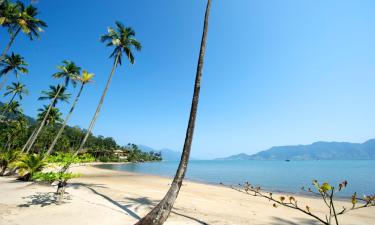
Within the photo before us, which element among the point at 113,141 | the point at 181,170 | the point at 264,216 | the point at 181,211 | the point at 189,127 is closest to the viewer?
the point at 181,170

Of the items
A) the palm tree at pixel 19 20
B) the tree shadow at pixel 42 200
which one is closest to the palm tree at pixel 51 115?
the palm tree at pixel 19 20

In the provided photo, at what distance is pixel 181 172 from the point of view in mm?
8086

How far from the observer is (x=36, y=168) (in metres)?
17.4

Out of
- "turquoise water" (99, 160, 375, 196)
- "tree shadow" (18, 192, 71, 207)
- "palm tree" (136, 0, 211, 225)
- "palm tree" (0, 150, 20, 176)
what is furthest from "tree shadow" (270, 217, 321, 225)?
"palm tree" (0, 150, 20, 176)

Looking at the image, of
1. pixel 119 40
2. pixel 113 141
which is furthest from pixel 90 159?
pixel 113 141

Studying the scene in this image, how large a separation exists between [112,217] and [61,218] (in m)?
1.76

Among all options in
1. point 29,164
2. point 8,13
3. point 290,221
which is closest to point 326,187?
point 290,221

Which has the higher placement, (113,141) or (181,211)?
(113,141)

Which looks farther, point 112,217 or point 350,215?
point 350,215

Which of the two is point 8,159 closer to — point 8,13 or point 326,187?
point 8,13

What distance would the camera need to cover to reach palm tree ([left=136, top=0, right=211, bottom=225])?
7426 mm

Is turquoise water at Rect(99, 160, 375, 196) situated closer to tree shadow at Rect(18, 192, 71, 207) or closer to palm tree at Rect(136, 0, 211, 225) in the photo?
palm tree at Rect(136, 0, 211, 225)

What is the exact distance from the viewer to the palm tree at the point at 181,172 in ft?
24.4

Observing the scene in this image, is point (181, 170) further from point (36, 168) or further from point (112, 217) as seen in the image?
point (36, 168)
